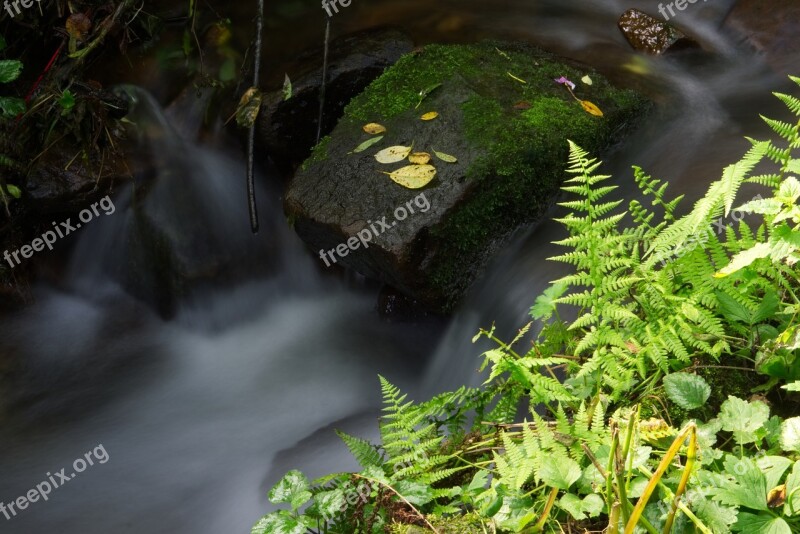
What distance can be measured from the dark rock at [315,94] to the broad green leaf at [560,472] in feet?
10.9

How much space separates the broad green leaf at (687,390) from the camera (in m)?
2.26

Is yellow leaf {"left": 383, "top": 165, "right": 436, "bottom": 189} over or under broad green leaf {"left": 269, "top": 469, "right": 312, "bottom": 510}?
under

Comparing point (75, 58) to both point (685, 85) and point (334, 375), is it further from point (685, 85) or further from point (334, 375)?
point (685, 85)

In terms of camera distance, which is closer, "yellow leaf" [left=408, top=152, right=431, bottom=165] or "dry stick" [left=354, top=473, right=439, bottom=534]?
"dry stick" [left=354, top=473, right=439, bottom=534]

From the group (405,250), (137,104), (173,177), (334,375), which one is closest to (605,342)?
(405,250)

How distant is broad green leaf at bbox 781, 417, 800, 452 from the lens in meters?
2.00

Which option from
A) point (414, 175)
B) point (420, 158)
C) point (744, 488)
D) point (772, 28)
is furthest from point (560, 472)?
point (772, 28)

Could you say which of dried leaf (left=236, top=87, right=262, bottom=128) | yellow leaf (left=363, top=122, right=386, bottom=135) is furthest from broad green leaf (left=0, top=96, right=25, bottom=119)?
yellow leaf (left=363, top=122, right=386, bottom=135)

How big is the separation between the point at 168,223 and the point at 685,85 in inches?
143

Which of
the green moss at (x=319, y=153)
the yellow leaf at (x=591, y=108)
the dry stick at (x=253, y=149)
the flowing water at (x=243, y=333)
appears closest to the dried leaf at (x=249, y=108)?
the dry stick at (x=253, y=149)

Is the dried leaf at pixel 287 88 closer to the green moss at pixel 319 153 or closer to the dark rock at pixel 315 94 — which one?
the dark rock at pixel 315 94

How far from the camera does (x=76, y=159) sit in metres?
4.73

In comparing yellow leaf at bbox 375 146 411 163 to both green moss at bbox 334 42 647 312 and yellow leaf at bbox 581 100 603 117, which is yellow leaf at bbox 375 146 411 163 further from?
yellow leaf at bbox 581 100 603 117

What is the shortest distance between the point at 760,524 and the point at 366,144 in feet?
10.2
